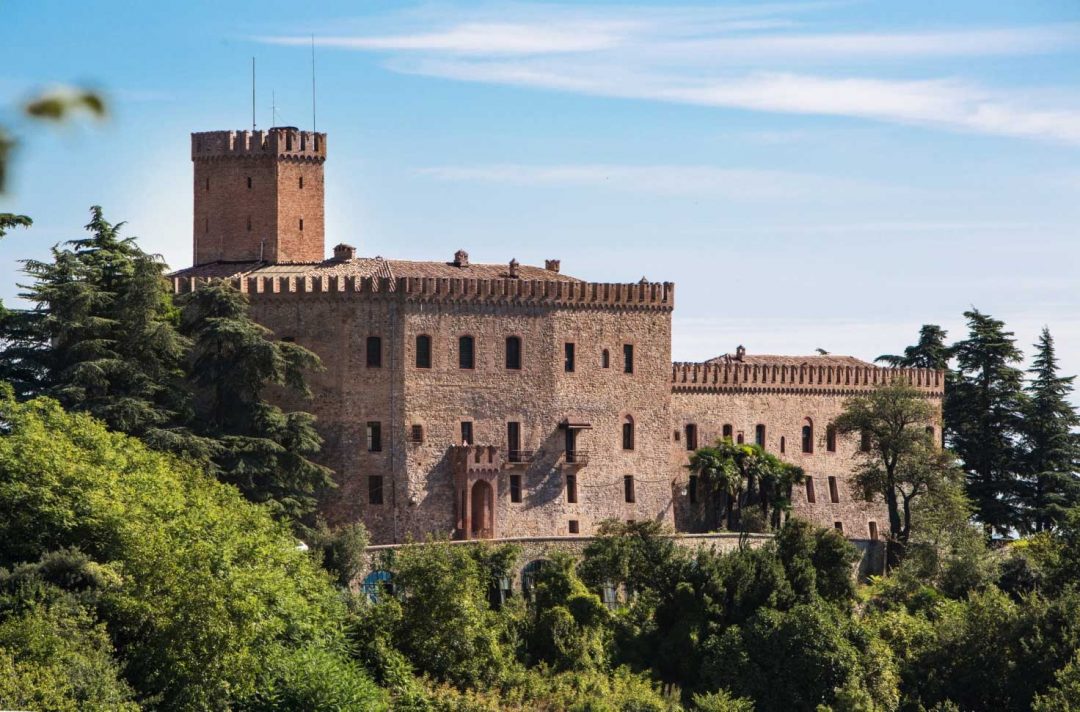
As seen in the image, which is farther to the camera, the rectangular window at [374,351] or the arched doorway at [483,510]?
the arched doorway at [483,510]

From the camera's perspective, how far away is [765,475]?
54062 millimetres

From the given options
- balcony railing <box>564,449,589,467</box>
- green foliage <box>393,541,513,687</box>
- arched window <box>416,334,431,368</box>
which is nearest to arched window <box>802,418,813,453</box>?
balcony railing <box>564,449,589,467</box>

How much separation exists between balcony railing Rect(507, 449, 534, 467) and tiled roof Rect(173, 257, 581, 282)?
517 centimetres

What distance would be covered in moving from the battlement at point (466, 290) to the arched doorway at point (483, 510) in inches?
209

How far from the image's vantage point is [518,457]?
49.9 m

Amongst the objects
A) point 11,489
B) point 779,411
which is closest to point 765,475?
point 779,411

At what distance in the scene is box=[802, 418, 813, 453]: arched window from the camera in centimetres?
5751

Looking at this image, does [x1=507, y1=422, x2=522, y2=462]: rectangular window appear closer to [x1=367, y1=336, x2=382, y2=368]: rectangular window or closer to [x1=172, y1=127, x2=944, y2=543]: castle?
[x1=172, y1=127, x2=944, y2=543]: castle

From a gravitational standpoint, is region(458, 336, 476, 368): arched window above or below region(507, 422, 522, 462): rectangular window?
above

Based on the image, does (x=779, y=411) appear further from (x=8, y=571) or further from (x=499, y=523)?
(x=8, y=571)

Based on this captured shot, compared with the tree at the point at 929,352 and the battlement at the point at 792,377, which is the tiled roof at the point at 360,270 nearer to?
the battlement at the point at 792,377

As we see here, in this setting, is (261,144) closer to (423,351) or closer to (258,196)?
(258,196)

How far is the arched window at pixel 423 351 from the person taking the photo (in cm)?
4888

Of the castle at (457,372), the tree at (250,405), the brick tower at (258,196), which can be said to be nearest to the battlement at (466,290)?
the castle at (457,372)
